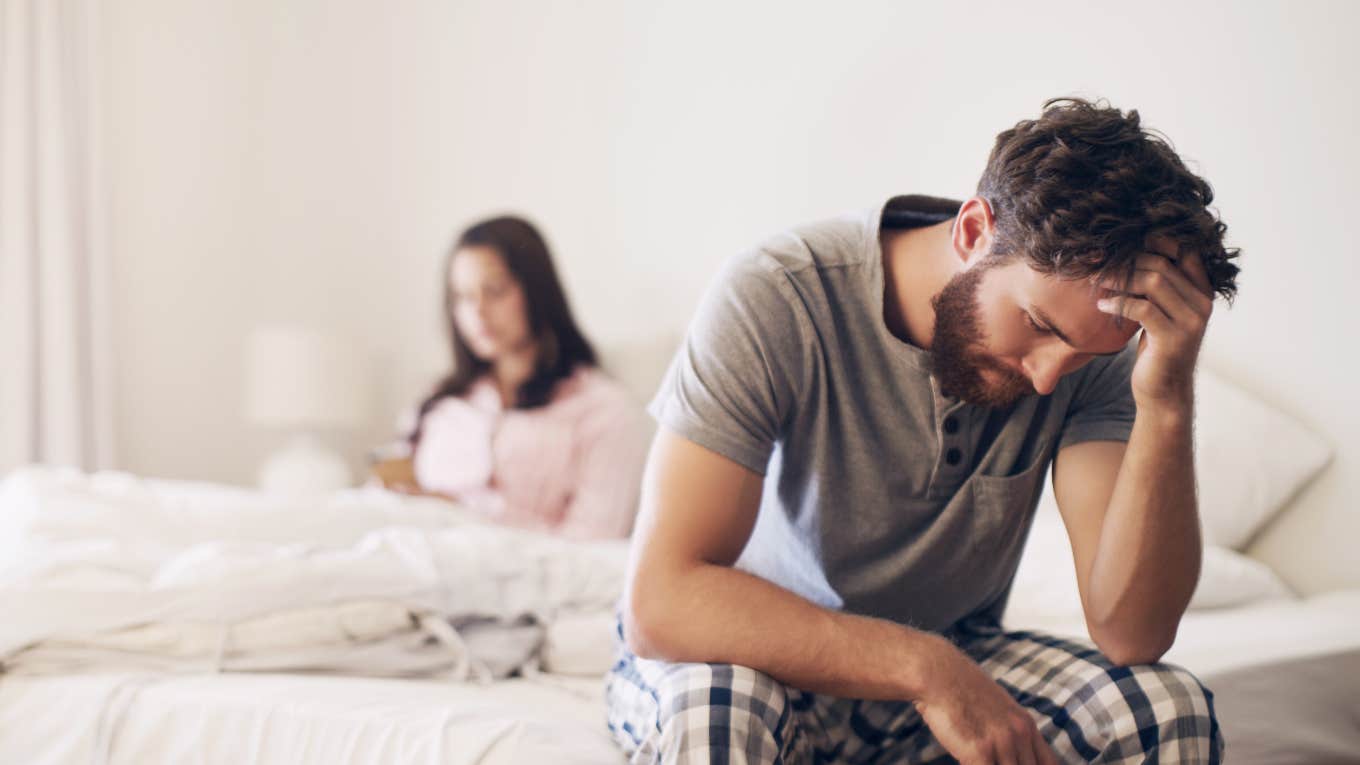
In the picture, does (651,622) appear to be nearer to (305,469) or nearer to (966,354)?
(966,354)

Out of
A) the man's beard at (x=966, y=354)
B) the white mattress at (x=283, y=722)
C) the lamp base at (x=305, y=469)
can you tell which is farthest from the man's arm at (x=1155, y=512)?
the lamp base at (x=305, y=469)

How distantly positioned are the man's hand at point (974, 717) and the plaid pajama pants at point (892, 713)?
7cm

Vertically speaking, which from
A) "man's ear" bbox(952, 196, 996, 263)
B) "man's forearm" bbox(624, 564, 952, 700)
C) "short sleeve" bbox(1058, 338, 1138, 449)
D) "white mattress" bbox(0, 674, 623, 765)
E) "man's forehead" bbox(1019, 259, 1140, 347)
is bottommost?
"white mattress" bbox(0, 674, 623, 765)

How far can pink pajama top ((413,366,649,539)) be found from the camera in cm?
226

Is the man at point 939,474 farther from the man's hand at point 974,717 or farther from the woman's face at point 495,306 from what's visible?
the woman's face at point 495,306

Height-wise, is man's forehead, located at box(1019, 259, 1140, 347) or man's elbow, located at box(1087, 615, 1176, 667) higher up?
man's forehead, located at box(1019, 259, 1140, 347)

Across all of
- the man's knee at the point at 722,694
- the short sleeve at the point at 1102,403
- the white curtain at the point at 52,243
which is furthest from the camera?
the white curtain at the point at 52,243

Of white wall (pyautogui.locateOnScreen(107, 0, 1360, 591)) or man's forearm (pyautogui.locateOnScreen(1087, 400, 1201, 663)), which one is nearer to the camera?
man's forearm (pyautogui.locateOnScreen(1087, 400, 1201, 663))

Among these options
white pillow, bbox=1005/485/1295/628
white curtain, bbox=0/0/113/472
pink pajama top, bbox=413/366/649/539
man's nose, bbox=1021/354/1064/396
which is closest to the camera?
man's nose, bbox=1021/354/1064/396

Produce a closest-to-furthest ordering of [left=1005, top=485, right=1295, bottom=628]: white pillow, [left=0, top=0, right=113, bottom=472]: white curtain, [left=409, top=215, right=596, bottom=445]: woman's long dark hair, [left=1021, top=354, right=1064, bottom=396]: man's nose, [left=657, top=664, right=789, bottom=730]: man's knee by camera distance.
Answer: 1. [left=657, top=664, right=789, bottom=730]: man's knee
2. [left=1021, top=354, right=1064, bottom=396]: man's nose
3. [left=1005, top=485, right=1295, bottom=628]: white pillow
4. [left=409, top=215, right=596, bottom=445]: woman's long dark hair
5. [left=0, top=0, right=113, bottom=472]: white curtain

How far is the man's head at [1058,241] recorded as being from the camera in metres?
0.92

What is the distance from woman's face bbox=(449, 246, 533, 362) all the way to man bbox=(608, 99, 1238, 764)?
1386 millimetres

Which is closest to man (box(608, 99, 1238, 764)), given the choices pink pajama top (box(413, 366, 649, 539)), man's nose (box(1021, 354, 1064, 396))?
man's nose (box(1021, 354, 1064, 396))

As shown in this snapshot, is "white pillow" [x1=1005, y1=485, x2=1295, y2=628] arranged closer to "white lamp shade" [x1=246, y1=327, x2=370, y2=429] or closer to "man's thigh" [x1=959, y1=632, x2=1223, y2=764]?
"man's thigh" [x1=959, y1=632, x2=1223, y2=764]
